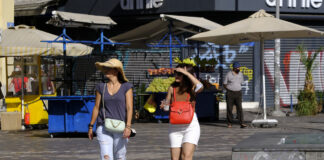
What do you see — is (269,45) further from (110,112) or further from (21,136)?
(110,112)

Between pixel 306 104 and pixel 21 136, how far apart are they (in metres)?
9.43

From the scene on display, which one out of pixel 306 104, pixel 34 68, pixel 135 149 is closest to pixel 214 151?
pixel 135 149

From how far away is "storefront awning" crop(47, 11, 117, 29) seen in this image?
18172 millimetres

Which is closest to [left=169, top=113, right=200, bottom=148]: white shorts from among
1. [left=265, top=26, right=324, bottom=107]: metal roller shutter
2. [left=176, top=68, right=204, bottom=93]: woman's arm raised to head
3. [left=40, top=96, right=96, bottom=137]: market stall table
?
[left=176, top=68, right=204, bottom=93]: woman's arm raised to head

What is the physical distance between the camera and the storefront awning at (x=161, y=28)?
808 inches

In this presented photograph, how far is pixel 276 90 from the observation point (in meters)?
22.9

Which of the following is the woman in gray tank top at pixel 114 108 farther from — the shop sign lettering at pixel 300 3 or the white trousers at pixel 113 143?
the shop sign lettering at pixel 300 3

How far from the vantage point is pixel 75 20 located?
18.7 metres

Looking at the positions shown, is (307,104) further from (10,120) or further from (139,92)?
(10,120)

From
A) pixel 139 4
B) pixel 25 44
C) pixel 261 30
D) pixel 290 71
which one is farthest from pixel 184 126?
pixel 290 71

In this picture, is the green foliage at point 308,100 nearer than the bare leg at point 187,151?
No

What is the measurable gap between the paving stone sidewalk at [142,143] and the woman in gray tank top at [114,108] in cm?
373

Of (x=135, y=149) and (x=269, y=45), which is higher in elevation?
(x=269, y=45)

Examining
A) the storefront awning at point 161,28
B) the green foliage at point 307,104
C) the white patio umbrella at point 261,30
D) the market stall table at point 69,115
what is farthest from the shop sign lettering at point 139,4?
the market stall table at point 69,115
